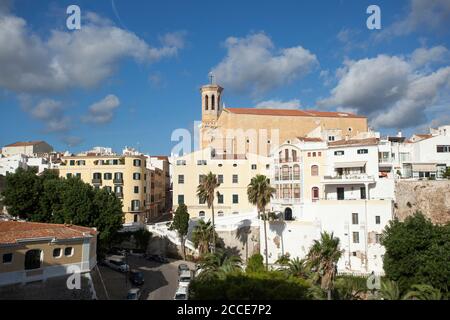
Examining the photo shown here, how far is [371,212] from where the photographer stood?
3878 centimetres

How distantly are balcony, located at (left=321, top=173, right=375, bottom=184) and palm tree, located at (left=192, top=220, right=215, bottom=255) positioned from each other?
43.4 ft

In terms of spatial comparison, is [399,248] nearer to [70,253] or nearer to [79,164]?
[70,253]

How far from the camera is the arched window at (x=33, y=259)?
81.7ft

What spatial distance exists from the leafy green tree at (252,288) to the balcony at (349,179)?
1921 centimetres

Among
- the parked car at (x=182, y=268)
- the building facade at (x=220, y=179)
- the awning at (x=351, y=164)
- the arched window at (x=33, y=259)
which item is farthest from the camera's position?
the building facade at (x=220, y=179)

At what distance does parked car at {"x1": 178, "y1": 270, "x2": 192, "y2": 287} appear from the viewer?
3503cm

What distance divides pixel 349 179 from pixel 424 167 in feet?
33.9

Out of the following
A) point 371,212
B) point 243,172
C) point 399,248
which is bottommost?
point 399,248

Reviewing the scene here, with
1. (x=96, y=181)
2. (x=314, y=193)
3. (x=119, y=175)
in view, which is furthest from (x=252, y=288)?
(x=96, y=181)

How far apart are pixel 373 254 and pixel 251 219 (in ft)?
45.3

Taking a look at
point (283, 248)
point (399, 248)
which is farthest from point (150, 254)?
point (399, 248)

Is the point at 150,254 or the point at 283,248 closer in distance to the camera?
the point at 283,248

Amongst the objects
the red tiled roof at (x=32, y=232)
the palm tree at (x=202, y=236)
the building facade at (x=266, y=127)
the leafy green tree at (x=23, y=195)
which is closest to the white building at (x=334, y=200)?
the palm tree at (x=202, y=236)

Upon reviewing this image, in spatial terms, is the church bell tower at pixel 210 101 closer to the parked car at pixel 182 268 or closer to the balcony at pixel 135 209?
the balcony at pixel 135 209
